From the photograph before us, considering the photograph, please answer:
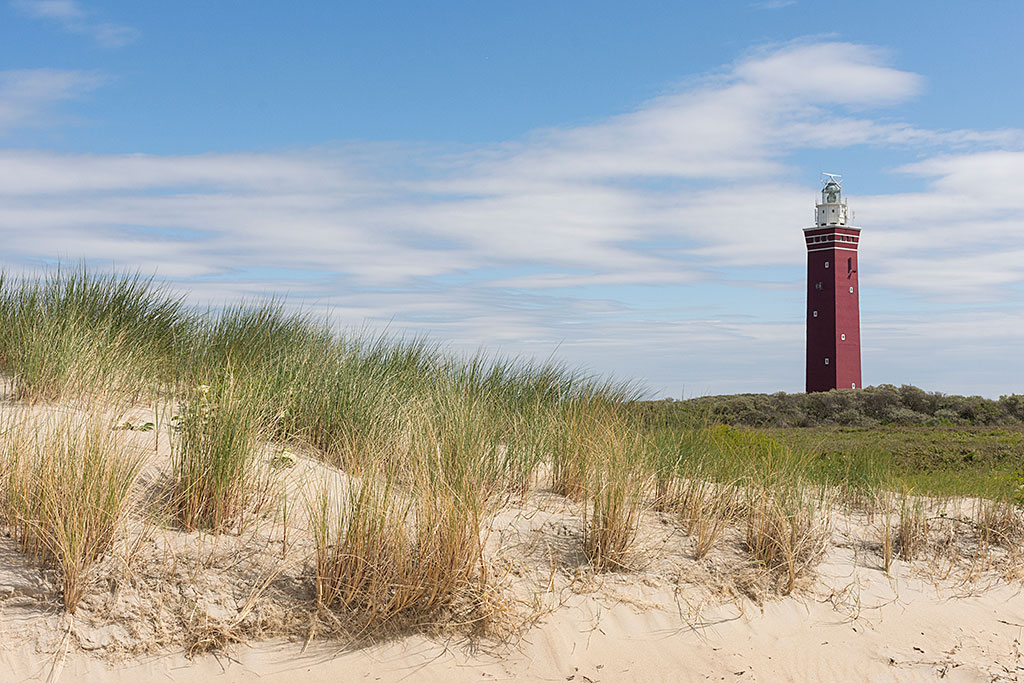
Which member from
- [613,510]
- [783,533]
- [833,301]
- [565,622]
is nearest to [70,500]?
[565,622]

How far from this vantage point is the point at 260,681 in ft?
14.0

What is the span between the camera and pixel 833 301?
31203 mm

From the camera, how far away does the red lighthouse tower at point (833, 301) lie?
31219 millimetres

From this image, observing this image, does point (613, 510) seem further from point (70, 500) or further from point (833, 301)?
point (833, 301)

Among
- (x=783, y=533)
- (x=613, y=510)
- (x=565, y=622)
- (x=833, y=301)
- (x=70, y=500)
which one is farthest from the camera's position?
(x=833, y=301)

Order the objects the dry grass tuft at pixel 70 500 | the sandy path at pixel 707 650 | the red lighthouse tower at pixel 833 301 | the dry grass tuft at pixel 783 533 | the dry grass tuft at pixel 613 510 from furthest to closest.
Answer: the red lighthouse tower at pixel 833 301 < the dry grass tuft at pixel 783 533 < the dry grass tuft at pixel 613 510 < the dry grass tuft at pixel 70 500 < the sandy path at pixel 707 650

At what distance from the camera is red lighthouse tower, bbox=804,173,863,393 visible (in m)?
31.2

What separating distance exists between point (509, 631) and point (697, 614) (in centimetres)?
126

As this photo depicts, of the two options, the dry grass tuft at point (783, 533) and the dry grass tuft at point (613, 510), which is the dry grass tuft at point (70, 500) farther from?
the dry grass tuft at point (783, 533)

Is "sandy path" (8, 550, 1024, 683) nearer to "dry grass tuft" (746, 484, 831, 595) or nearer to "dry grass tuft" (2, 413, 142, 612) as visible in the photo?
"dry grass tuft" (746, 484, 831, 595)

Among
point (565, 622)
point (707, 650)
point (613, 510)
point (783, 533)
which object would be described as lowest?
point (707, 650)

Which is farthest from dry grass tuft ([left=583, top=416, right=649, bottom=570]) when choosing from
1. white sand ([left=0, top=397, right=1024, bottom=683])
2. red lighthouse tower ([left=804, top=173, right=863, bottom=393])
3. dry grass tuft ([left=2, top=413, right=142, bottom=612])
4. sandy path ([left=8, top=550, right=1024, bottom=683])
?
red lighthouse tower ([left=804, top=173, right=863, bottom=393])

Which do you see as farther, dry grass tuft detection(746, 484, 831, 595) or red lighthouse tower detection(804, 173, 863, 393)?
red lighthouse tower detection(804, 173, 863, 393)

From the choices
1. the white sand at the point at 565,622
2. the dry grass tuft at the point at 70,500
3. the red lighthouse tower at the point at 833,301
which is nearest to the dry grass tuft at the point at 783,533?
the white sand at the point at 565,622
